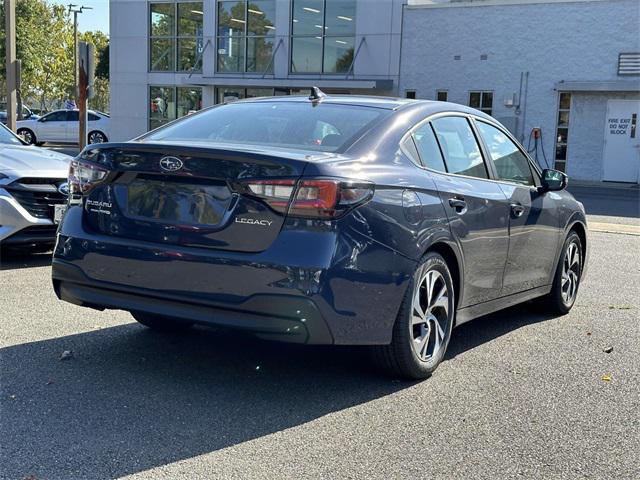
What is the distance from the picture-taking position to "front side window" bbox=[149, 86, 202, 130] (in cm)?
3088

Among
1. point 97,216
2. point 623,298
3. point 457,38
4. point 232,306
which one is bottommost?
point 623,298

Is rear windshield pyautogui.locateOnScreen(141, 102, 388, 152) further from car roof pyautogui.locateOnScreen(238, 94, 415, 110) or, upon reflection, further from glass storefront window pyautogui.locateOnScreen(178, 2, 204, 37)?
glass storefront window pyautogui.locateOnScreen(178, 2, 204, 37)

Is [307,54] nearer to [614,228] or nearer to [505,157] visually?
[614,228]

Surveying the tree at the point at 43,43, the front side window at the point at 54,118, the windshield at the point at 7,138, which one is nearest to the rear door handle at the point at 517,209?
the windshield at the point at 7,138

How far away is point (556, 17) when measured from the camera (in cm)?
2434

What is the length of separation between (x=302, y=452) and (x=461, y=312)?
182 centimetres

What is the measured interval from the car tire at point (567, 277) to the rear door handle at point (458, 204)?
72.1 inches

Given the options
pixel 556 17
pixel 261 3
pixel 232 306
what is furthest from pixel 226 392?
pixel 261 3

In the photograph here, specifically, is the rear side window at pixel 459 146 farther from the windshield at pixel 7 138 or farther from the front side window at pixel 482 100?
the front side window at pixel 482 100

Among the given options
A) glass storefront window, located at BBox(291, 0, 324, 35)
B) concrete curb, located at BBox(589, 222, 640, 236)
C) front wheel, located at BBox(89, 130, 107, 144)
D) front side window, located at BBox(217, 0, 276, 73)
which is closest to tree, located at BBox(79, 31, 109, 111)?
front wheel, located at BBox(89, 130, 107, 144)

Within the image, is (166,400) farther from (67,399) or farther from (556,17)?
(556,17)

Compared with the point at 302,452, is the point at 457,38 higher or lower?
higher

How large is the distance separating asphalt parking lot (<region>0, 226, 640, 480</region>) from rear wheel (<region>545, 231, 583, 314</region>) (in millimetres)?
437

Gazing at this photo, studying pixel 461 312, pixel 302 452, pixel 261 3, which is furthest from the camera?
pixel 261 3
